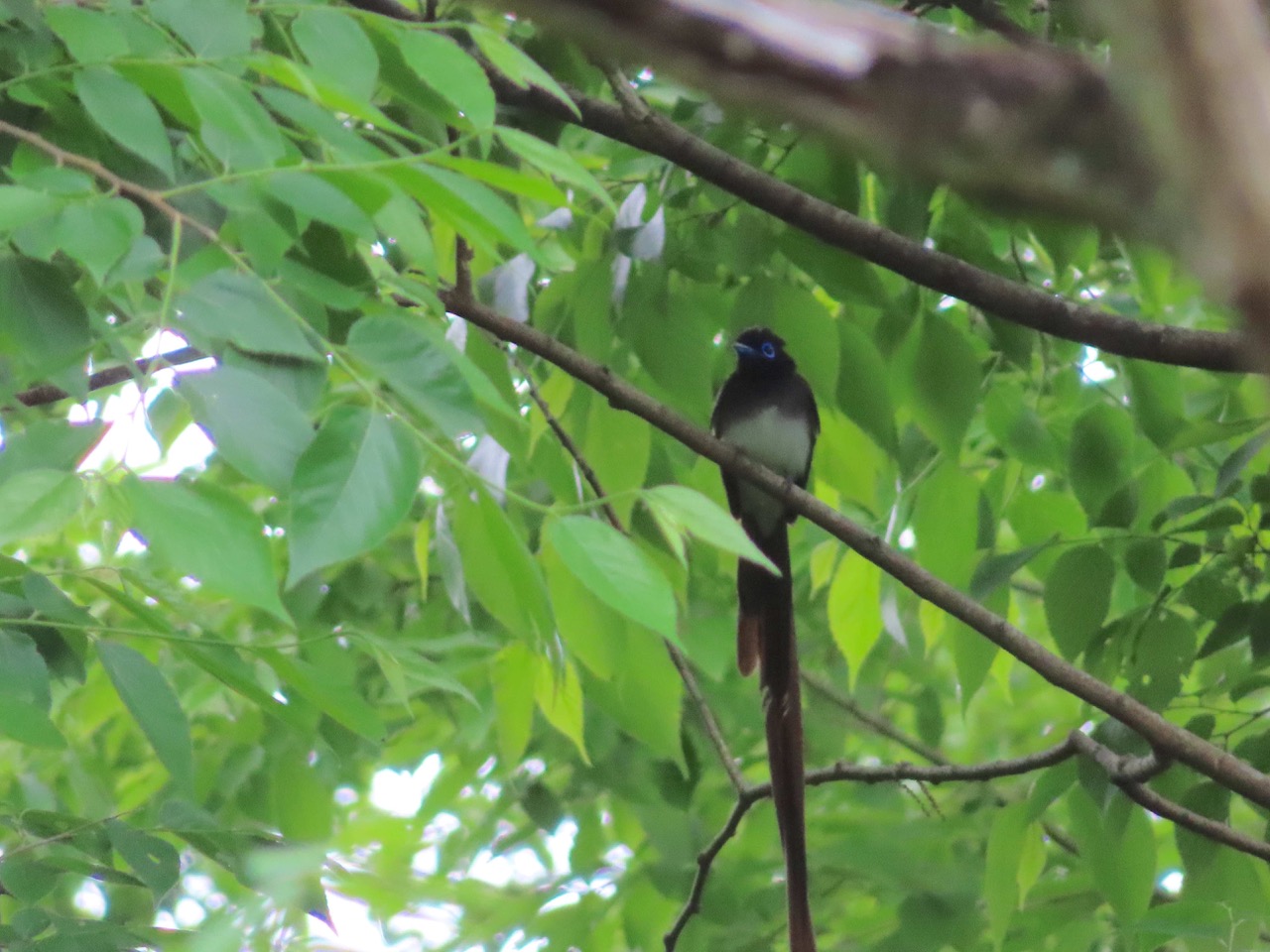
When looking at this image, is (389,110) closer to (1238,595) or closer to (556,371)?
(556,371)

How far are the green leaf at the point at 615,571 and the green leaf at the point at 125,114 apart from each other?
22.8 inches

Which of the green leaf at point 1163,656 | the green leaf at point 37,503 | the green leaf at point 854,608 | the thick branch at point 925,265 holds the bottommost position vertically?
the green leaf at point 854,608

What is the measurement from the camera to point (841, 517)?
226 cm

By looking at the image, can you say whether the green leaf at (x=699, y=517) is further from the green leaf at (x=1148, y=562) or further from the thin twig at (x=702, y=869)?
the thin twig at (x=702, y=869)

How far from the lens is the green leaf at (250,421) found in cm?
128

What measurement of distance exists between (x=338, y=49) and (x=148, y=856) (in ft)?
3.53

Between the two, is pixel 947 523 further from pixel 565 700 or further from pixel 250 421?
pixel 250 421

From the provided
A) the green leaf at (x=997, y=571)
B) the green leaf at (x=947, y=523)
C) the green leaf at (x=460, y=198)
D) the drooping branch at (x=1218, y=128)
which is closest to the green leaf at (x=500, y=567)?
the green leaf at (x=460, y=198)

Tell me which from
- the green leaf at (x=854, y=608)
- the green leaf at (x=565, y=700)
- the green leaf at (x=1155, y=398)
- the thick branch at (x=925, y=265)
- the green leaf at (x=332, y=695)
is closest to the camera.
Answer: the green leaf at (x=332, y=695)

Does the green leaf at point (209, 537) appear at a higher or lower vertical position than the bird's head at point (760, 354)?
higher

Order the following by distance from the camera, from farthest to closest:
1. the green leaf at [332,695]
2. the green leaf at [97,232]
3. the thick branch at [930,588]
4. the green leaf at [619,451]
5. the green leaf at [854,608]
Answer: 1. the green leaf at [854,608]
2. the green leaf at [619,451]
3. the thick branch at [930,588]
4. the green leaf at [332,695]
5. the green leaf at [97,232]

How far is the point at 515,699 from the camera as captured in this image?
101 inches

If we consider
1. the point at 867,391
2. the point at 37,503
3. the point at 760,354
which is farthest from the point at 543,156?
the point at 760,354

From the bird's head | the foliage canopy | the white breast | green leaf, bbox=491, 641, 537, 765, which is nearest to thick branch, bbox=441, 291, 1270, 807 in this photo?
the foliage canopy
